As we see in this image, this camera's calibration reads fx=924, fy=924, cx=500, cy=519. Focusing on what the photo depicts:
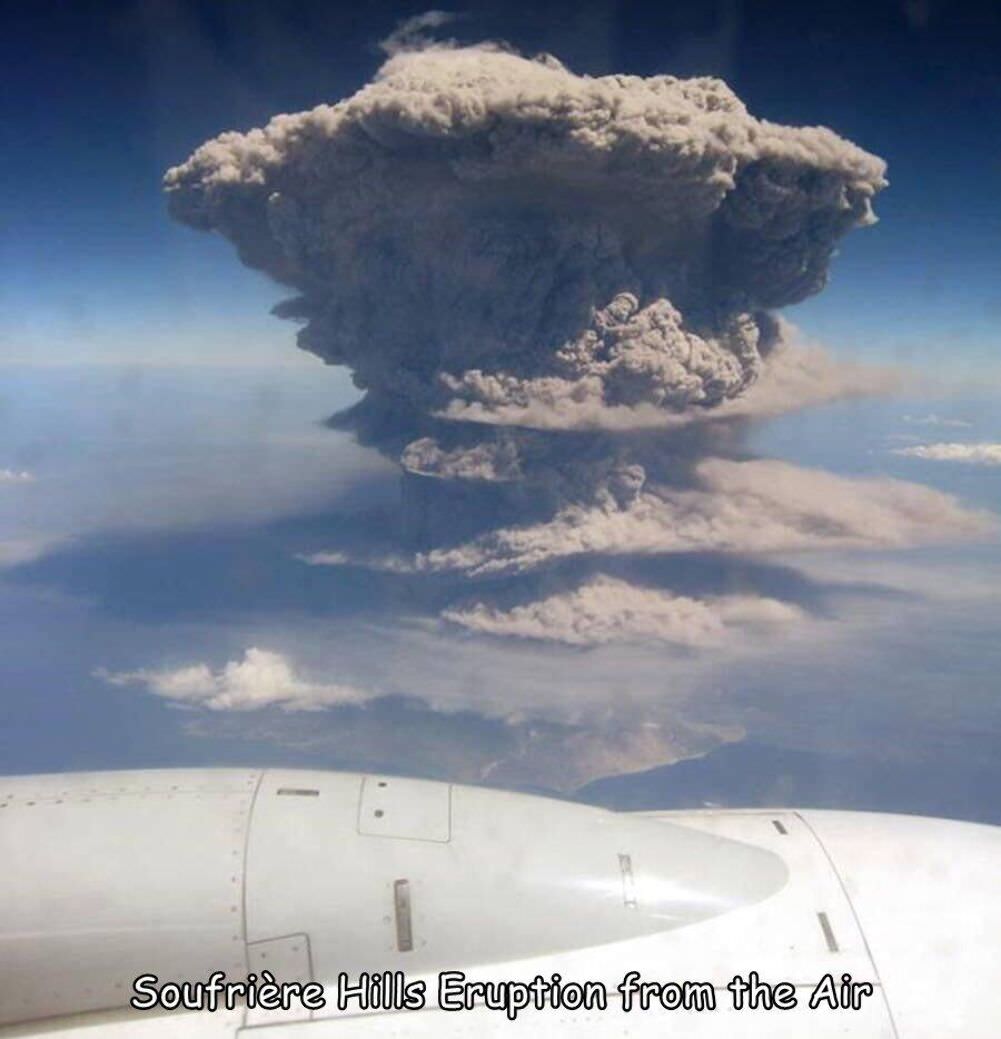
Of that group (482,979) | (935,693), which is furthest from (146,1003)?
(935,693)

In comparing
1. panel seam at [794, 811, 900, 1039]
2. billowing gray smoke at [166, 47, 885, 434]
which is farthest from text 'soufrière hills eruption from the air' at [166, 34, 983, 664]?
panel seam at [794, 811, 900, 1039]

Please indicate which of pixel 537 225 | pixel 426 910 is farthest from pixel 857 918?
pixel 537 225

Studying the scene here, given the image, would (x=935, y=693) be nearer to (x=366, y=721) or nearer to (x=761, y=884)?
(x=366, y=721)

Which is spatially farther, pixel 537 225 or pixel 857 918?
pixel 537 225

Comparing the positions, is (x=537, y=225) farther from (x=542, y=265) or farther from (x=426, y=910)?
(x=426, y=910)

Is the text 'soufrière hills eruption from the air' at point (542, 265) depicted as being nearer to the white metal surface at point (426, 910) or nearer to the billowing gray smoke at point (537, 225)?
the billowing gray smoke at point (537, 225)

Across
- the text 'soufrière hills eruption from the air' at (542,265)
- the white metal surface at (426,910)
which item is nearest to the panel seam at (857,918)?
the white metal surface at (426,910)

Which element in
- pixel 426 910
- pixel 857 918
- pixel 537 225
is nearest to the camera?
pixel 426 910

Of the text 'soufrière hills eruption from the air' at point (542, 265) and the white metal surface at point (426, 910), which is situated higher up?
the text 'soufrière hills eruption from the air' at point (542, 265)

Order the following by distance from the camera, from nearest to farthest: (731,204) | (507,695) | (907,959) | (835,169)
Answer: (907,959) → (835,169) → (731,204) → (507,695)

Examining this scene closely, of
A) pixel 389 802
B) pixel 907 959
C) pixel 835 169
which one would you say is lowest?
pixel 907 959

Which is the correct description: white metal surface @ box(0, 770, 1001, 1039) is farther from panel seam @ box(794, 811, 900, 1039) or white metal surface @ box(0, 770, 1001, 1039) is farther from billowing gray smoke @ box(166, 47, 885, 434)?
billowing gray smoke @ box(166, 47, 885, 434)
